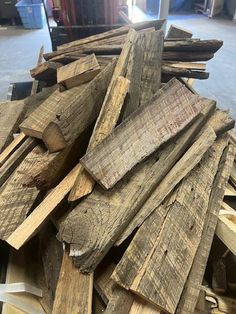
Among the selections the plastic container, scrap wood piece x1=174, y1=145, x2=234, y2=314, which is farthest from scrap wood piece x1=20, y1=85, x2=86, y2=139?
the plastic container

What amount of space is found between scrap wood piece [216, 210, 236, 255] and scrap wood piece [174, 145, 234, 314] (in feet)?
0.06

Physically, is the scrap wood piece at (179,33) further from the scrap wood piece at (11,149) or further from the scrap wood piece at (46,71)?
the scrap wood piece at (11,149)

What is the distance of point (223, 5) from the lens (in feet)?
17.5

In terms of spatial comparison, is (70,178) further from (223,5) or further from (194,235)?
(223,5)

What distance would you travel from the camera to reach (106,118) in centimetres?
100

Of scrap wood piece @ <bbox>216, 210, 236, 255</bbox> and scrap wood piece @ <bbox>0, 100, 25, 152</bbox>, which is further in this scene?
scrap wood piece @ <bbox>0, 100, 25, 152</bbox>

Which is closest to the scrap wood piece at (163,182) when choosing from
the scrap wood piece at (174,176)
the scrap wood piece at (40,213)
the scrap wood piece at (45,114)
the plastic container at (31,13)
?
the scrap wood piece at (174,176)

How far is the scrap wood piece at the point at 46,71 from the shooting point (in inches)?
59.7

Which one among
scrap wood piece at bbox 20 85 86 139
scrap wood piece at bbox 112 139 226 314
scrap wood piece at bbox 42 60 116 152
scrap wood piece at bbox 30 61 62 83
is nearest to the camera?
→ scrap wood piece at bbox 112 139 226 314

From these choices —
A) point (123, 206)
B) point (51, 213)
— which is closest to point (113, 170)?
point (123, 206)

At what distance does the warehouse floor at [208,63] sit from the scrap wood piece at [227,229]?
1.74 meters

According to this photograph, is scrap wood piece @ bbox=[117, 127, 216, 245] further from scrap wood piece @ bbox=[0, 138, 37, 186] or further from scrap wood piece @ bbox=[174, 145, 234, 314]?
scrap wood piece @ bbox=[0, 138, 37, 186]

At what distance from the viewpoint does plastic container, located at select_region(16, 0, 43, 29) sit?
452 centimetres

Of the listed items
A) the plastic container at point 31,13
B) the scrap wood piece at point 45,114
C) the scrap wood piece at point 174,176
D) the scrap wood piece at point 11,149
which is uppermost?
the scrap wood piece at point 45,114
